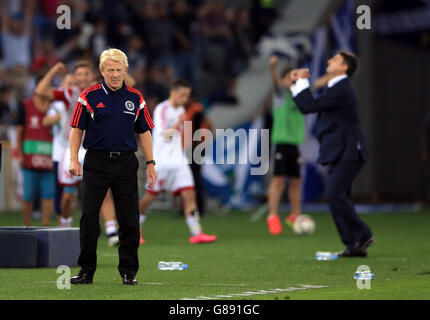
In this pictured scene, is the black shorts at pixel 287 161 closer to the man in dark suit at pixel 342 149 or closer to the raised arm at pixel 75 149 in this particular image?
the man in dark suit at pixel 342 149

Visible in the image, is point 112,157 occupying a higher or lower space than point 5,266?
higher

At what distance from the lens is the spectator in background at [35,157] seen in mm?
14203

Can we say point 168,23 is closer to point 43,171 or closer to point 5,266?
point 43,171

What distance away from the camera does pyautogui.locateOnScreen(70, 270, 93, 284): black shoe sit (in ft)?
28.8

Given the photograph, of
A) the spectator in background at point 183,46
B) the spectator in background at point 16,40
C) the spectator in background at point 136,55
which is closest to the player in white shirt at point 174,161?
the spectator in background at point 16,40

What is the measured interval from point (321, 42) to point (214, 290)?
15.0 metres

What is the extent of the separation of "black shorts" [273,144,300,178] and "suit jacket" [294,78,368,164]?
13.2 ft

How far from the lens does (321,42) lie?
74.6 ft

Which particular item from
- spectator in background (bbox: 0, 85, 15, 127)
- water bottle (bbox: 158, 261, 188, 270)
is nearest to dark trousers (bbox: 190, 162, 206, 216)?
spectator in background (bbox: 0, 85, 15, 127)

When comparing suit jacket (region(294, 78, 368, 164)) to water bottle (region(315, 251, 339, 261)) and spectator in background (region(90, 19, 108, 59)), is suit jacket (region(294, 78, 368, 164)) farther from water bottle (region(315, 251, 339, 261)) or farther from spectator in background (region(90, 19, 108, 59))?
spectator in background (region(90, 19, 108, 59))

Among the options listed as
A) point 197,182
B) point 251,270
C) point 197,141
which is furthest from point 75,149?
point 197,141

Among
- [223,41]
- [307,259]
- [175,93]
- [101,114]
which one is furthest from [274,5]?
[101,114]

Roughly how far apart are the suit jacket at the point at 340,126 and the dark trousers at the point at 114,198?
3.37 metres

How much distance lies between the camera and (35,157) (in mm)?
14203
